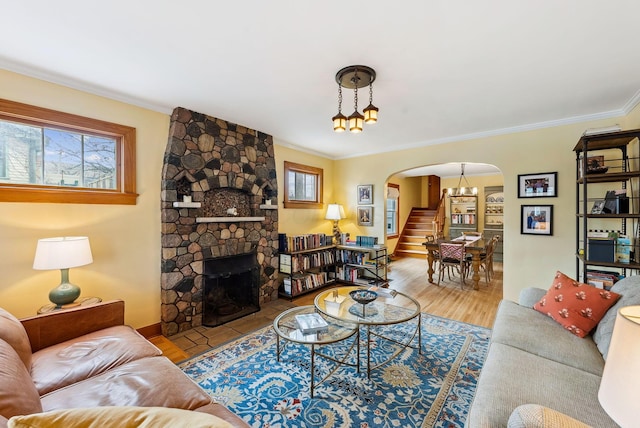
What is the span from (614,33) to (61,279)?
4.62 metres

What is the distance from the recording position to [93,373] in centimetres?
156

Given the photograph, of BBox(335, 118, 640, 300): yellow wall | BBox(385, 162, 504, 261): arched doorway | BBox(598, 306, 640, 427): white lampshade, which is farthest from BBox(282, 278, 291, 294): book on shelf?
BBox(385, 162, 504, 261): arched doorway

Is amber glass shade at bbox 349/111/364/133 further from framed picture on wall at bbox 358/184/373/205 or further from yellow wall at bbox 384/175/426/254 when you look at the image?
yellow wall at bbox 384/175/426/254

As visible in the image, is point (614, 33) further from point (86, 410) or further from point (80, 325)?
point (80, 325)

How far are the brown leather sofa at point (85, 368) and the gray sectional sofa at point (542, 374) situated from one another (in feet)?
3.83

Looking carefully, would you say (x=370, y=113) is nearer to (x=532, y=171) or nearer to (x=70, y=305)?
(x=532, y=171)

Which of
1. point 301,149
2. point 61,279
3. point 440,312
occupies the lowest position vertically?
point 440,312

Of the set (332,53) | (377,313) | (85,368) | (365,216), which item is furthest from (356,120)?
(365,216)

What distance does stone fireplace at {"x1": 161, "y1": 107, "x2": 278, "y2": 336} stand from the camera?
3080mm

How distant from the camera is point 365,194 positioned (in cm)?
515

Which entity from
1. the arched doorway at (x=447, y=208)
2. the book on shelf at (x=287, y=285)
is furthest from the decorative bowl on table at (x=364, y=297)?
the arched doorway at (x=447, y=208)

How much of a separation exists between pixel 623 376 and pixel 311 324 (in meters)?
1.93

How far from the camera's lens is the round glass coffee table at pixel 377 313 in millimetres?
2320

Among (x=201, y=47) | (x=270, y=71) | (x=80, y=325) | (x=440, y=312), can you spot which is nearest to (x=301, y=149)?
(x=270, y=71)
